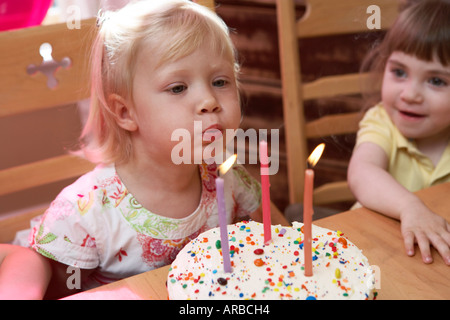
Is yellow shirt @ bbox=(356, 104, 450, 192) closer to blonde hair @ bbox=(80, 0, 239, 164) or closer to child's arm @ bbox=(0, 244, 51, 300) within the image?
blonde hair @ bbox=(80, 0, 239, 164)

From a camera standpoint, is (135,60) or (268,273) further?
(135,60)

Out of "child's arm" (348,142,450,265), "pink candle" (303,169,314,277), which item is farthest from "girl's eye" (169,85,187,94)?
"child's arm" (348,142,450,265)

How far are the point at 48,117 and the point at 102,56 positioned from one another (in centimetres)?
24

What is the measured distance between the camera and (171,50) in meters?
0.83

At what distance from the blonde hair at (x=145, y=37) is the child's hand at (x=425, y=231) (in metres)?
0.44

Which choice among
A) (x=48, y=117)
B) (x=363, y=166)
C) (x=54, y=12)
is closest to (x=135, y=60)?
(x=48, y=117)

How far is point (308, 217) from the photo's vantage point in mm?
618

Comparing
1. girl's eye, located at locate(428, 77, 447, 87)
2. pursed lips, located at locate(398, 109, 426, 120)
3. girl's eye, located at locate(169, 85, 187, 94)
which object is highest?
girl's eye, located at locate(169, 85, 187, 94)

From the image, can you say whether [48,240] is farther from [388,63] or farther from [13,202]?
[388,63]

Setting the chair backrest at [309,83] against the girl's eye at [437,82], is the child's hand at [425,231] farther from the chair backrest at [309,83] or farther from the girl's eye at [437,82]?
the chair backrest at [309,83]

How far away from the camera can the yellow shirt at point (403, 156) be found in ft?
4.05

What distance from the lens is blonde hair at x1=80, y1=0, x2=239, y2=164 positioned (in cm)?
85

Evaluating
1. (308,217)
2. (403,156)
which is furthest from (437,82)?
(308,217)

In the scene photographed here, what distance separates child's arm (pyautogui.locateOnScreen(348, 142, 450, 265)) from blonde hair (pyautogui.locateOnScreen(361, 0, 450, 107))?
245 mm
